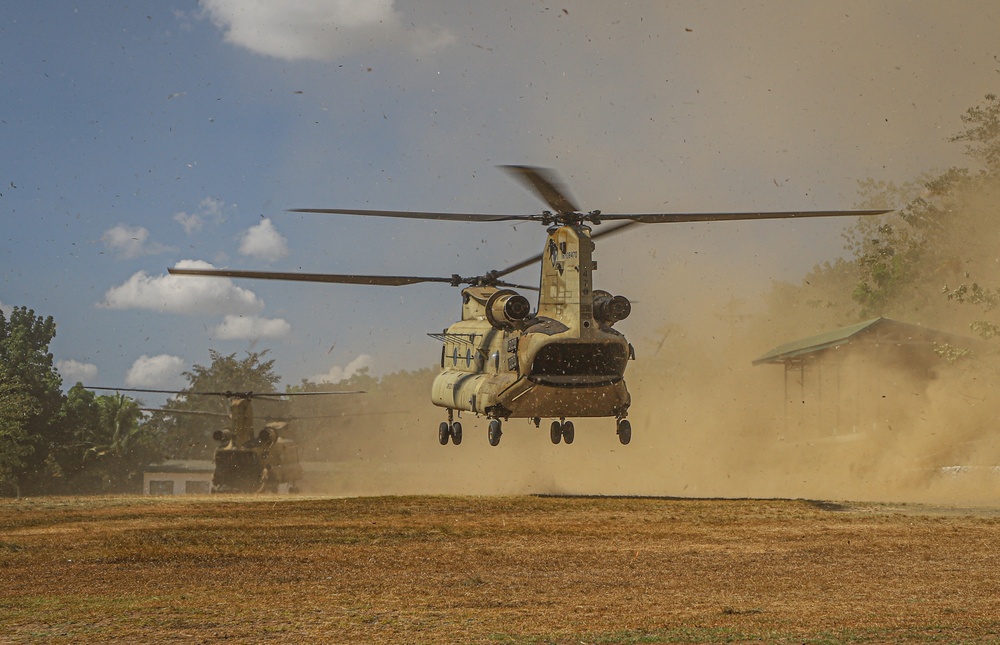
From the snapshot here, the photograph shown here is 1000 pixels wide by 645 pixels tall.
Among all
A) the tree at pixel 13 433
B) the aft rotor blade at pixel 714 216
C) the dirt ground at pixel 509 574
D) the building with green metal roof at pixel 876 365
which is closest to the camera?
the dirt ground at pixel 509 574

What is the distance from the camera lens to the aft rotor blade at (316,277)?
2019 centimetres

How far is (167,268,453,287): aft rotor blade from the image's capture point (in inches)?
795

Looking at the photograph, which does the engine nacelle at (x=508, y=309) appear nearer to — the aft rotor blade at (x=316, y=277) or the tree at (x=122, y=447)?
the aft rotor blade at (x=316, y=277)

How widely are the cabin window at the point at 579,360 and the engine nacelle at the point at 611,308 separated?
1.92 ft

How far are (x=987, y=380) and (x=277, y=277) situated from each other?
87.3ft

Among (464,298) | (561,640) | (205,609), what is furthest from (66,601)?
(464,298)

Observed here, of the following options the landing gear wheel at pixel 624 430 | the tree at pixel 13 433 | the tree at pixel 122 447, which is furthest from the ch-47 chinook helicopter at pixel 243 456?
the tree at pixel 122 447

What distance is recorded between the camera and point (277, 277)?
20984 millimetres

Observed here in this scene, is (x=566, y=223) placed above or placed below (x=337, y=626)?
above

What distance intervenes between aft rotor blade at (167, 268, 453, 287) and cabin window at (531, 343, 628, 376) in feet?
13.7

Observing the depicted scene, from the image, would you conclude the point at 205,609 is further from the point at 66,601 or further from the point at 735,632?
the point at 735,632

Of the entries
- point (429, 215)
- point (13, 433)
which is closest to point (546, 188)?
point (429, 215)

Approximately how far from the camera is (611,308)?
21516mm

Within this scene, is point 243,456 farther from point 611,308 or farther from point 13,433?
point 611,308
